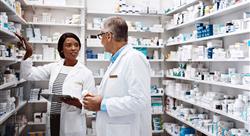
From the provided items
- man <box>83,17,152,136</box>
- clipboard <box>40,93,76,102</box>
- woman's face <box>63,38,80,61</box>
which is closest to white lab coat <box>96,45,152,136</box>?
man <box>83,17,152,136</box>

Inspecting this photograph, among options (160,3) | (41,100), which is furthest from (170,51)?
(41,100)

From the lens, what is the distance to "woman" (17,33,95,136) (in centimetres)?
281

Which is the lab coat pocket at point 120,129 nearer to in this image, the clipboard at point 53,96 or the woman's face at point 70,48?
the clipboard at point 53,96

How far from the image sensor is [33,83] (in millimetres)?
5148

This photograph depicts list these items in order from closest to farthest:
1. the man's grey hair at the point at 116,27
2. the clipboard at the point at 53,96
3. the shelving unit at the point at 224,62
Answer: the man's grey hair at the point at 116,27
the clipboard at the point at 53,96
the shelving unit at the point at 224,62

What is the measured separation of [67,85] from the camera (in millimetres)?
2836

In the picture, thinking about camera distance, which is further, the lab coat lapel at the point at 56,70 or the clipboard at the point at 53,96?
the lab coat lapel at the point at 56,70

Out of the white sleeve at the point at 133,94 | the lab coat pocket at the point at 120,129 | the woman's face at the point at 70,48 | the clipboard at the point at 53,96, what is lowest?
the lab coat pocket at the point at 120,129

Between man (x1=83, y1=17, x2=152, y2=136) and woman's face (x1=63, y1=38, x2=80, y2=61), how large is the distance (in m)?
0.83

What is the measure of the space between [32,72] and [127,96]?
157cm

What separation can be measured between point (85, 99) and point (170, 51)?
395 centimetres

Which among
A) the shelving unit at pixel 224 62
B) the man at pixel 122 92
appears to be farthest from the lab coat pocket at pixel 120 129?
the shelving unit at pixel 224 62

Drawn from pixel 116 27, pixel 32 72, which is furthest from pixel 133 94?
pixel 32 72

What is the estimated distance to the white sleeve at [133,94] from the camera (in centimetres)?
192
